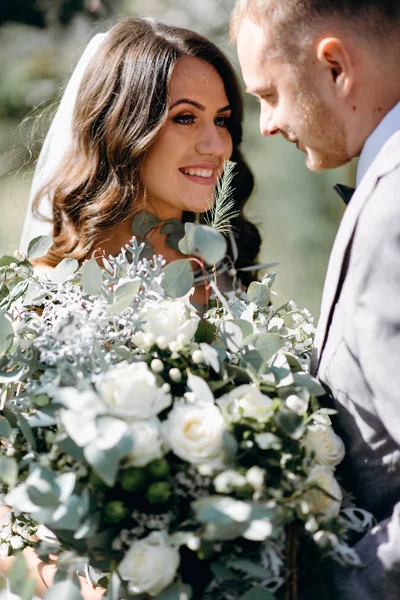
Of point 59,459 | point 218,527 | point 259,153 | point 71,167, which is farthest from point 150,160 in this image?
point 259,153

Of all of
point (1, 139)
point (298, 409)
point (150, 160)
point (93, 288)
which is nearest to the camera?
point (298, 409)

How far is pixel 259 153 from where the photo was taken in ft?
13.2

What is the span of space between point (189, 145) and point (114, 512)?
4.89 feet

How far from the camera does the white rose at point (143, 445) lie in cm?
104

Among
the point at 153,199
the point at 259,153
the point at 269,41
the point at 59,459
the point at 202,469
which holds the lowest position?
the point at 259,153

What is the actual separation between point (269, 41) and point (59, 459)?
2.84ft

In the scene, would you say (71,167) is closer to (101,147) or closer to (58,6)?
(101,147)

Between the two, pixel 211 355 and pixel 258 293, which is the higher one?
pixel 211 355

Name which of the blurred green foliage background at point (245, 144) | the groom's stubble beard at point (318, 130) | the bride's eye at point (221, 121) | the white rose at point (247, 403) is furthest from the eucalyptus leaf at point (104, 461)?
the blurred green foliage background at point (245, 144)

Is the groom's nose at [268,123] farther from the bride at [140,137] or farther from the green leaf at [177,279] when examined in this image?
the bride at [140,137]

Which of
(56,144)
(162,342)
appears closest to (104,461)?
(162,342)

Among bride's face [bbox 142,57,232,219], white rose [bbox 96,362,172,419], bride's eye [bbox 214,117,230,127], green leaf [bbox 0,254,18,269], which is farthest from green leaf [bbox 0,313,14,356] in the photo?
bride's eye [bbox 214,117,230,127]

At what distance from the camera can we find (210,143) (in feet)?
7.55

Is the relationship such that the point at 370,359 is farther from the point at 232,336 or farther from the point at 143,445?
the point at 143,445
